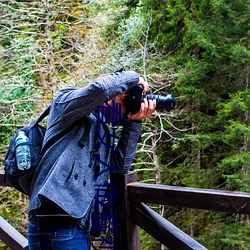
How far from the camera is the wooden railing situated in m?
1.11

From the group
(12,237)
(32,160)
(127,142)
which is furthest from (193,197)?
(12,237)

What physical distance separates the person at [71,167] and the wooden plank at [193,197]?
8.7 inches

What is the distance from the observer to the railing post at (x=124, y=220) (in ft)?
4.55

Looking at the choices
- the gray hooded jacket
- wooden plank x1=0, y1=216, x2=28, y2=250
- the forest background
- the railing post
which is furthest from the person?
the forest background

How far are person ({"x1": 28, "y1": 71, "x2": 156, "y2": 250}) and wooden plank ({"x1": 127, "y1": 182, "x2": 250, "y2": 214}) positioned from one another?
22 centimetres

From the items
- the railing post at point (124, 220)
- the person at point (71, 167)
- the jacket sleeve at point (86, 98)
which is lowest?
the railing post at point (124, 220)

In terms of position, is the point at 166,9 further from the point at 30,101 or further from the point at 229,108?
the point at 30,101

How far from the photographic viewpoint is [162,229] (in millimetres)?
1308

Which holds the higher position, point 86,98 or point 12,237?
point 86,98

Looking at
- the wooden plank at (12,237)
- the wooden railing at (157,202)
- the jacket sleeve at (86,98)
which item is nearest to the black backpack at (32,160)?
the jacket sleeve at (86,98)

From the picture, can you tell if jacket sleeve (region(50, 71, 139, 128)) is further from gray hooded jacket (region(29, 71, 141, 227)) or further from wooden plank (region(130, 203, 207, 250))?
wooden plank (region(130, 203, 207, 250))

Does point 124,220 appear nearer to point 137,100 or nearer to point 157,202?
point 157,202

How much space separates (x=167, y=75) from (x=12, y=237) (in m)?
3.49

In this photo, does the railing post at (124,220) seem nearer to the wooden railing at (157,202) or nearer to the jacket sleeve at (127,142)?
the wooden railing at (157,202)
